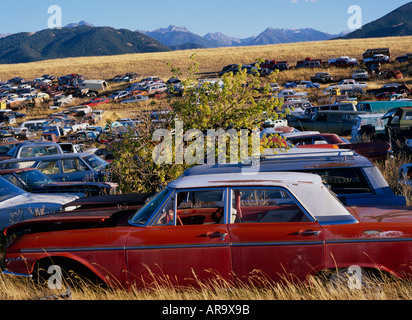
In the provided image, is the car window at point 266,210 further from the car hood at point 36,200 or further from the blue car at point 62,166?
the blue car at point 62,166

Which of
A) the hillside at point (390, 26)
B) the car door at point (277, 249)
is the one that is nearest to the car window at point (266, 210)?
the car door at point (277, 249)

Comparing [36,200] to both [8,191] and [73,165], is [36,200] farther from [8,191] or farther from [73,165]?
[73,165]

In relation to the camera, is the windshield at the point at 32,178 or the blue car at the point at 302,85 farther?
the blue car at the point at 302,85

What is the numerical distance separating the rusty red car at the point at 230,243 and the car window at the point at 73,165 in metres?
7.47

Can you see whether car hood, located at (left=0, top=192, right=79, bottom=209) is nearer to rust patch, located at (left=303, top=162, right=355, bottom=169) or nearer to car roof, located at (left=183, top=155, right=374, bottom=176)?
car roof, located at (left=183, top=155, right=374, bottom=176)

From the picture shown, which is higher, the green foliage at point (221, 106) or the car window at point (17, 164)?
the green foliage at point (221, 106)

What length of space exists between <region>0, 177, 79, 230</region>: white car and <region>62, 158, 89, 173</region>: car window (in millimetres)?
3225

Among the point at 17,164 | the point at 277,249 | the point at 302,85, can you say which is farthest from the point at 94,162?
the point at 302,85

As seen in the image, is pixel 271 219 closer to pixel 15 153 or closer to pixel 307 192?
pixel 307 192

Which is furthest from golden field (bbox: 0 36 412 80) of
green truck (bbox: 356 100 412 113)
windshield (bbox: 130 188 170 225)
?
windshield (bbox: 130 188 170 225)

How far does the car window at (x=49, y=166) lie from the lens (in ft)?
38.7

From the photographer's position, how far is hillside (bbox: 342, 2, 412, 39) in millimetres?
173125

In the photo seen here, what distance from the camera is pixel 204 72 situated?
2287 inches
